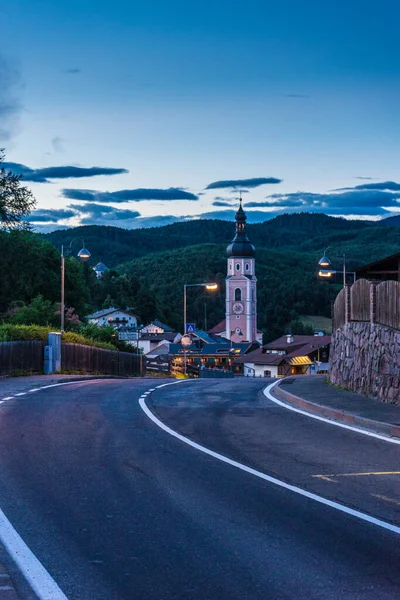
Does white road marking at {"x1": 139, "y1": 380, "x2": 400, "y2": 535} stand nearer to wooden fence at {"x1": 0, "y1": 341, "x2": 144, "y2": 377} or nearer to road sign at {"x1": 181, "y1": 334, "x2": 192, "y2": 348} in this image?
wooden fence at {"x1": 0, "y1": 341, "x2": 144, "y2": 377}

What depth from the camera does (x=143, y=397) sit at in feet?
75.7

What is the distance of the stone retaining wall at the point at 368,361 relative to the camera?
18.8 metres

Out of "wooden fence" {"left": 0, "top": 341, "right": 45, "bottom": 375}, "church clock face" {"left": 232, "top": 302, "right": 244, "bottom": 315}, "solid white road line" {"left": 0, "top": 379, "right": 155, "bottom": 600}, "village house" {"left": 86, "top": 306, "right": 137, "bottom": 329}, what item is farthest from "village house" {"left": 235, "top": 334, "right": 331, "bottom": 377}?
"solid white road line" {"left": 0, "top": 379, "right": 155, "bottom": 600}

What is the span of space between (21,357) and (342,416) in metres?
23.2

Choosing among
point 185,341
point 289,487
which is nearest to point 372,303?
point 289,487

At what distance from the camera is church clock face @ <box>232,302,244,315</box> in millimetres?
193625

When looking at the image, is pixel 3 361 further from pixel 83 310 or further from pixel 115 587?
pixel 83 310

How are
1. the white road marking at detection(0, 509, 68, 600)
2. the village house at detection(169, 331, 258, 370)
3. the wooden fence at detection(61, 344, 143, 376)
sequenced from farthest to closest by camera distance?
the village house at detection(169, 331, 258, 370) < the wooden fence at detection(61, 344, 143, 376) < the white road marking at detection(0, 509, 68, 600)

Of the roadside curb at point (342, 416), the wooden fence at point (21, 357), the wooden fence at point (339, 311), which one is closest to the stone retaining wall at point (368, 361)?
the wooden fence at point (339, 311)

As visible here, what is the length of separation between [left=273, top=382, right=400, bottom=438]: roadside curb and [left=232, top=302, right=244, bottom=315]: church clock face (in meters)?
172

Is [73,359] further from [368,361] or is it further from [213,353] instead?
[213,353]

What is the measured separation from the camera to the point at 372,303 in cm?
2133

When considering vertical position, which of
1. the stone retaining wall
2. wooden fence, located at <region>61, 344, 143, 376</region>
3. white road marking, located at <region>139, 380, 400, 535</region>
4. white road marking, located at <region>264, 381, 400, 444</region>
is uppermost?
the stone retaining wall

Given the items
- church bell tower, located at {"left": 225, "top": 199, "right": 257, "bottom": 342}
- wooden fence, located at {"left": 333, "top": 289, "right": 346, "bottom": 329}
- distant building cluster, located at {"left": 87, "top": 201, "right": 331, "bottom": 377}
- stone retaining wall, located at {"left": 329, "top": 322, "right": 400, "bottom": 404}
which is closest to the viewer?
stone retaining wall, located at {"left": 329, "top": 322, "right": 400, "bottom": 404}
